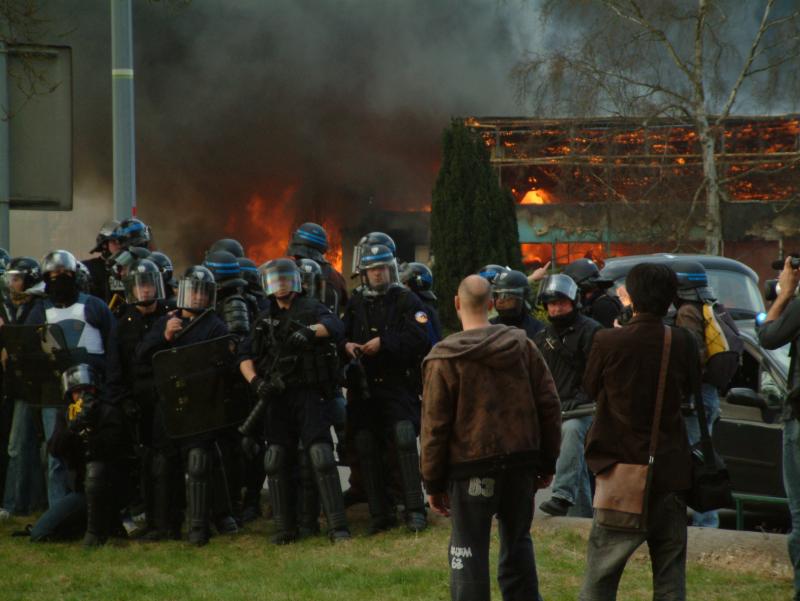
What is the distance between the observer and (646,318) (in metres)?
5.19

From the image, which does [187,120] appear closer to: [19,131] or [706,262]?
[706,262]

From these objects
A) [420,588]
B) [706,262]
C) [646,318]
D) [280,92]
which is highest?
[280,92]

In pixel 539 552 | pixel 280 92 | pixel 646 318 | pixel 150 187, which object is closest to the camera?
pixel 646 318

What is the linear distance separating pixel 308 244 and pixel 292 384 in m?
2.13

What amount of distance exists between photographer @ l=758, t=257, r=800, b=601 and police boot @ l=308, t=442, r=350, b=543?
9.73 feet

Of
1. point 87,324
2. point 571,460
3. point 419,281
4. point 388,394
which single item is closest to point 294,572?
point 388,394

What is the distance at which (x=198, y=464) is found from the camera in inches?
331

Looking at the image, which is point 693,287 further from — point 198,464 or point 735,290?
point 735,290

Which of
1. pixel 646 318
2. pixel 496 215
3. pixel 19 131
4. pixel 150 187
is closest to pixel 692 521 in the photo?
pixel 646 318

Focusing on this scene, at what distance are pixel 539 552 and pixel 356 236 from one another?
23896 mm

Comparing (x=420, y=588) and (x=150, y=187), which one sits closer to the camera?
(x=420, y=588)

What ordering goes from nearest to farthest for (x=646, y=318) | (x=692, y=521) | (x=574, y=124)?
(x=646, y=318) < (x=692, y=521) < (x=574, y=124)

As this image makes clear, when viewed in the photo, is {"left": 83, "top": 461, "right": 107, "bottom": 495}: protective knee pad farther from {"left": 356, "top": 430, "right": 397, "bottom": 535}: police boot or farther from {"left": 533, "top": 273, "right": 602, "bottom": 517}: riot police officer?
{"left": 533, "top": 273, "right": 602, "bottom": 517}: riot police officer

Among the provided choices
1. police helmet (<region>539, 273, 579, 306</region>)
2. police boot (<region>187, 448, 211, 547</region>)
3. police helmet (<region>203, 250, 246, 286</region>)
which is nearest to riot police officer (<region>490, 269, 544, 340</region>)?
police helmet (<region>539, 273, 579, 306</region>)
